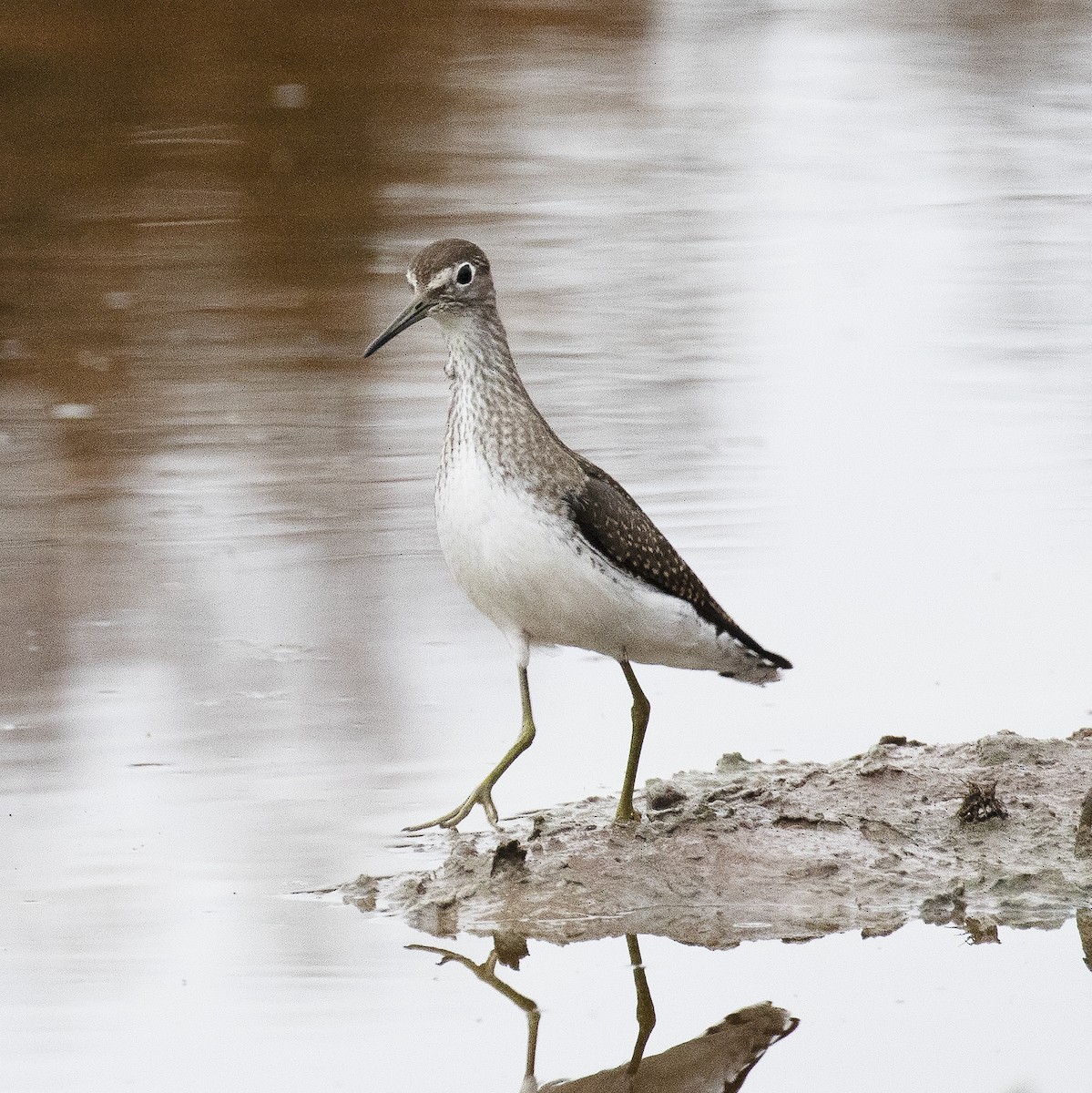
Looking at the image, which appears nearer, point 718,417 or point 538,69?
point 718,417

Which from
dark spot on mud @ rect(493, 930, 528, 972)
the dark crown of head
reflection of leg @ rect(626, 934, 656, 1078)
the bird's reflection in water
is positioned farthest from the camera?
the dark crown of head

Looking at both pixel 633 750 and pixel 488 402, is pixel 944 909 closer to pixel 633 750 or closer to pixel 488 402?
pixel 633 750

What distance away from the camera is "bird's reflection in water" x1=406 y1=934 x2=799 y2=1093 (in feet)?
14.3

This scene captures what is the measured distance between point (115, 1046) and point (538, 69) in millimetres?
12207

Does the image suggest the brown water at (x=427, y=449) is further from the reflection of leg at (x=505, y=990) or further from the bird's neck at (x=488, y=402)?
the bird's neck at (x=488, y=402)

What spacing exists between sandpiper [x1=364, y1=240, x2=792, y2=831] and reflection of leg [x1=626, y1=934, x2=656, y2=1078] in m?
0.58

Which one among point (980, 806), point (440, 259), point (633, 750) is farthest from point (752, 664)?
point (440, 259)

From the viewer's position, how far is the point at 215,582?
25.0ft

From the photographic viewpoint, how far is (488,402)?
17.5 feet

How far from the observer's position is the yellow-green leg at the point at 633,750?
18.0 ft

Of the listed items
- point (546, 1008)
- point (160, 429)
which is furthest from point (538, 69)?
point (546, 1008)

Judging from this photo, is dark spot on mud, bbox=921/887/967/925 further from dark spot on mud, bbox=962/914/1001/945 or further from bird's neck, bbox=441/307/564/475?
bird's neck, bbox=441/307/564/475

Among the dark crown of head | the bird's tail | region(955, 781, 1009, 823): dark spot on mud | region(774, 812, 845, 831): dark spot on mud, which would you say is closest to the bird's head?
the dark crown of head

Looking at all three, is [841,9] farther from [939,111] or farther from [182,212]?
[182,212]
